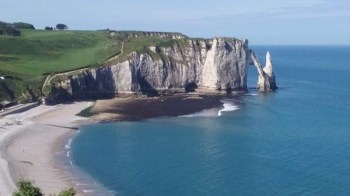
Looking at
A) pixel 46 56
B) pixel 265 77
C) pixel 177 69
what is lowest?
pixel 265 77

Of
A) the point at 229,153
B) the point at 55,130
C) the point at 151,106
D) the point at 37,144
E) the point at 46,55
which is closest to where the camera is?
the point at 229,153

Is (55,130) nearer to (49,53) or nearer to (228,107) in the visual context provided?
(228,107)

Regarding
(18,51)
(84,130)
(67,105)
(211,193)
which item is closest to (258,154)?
(211,193)

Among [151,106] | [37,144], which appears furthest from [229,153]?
[151,106]

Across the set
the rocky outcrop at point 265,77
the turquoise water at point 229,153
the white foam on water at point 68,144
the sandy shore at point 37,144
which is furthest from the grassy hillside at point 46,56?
the white foam on water at point 68,144

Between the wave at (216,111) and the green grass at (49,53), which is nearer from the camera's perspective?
the wave at (216,111)

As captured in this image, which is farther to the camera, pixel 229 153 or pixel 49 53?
pixel 49 53

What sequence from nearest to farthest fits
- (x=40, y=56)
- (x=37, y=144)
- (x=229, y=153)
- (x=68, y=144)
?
(x=229, y=153)
(x=37, y=144)
(x=68, y=144)
(x=40, y=56)

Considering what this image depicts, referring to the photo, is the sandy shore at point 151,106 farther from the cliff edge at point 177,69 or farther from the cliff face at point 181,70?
the cliff edge at point 177,69
